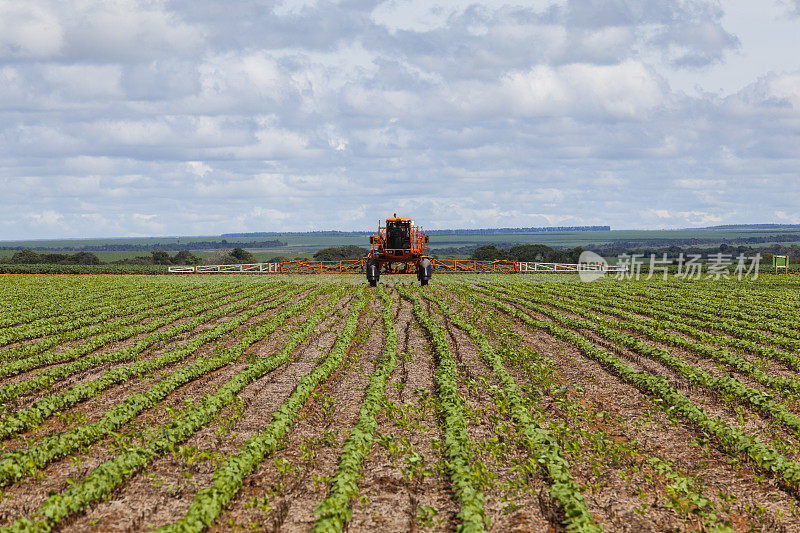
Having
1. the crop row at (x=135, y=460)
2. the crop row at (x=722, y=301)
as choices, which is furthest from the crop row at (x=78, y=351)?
the crop row at (x=722, y=301)

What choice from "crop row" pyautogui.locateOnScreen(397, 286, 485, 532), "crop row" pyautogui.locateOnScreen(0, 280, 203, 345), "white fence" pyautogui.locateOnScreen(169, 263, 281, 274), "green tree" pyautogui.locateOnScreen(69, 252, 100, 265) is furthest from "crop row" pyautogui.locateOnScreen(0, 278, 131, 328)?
"green tree" pyautogui.locateOnScreen(69, 252, 100, 265)

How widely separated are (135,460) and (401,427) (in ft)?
13.8

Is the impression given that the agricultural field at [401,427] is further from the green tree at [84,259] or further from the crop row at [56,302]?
the green tree at [84,259]

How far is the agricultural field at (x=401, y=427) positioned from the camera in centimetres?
786

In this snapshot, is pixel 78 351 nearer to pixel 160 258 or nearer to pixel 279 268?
pixel 279 268

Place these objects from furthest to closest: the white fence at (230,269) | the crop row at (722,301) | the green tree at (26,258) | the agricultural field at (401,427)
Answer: the green tree at (26,258), the white fence at (230,269), the crop row at (722,301), the agricultural field at (401,427)

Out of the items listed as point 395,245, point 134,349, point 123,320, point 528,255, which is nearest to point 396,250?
point 395,245

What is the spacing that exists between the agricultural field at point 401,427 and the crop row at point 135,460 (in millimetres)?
34

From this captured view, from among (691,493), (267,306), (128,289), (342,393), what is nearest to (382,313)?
(267,306)

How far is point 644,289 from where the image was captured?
37.4m

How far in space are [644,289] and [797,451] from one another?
28811mm

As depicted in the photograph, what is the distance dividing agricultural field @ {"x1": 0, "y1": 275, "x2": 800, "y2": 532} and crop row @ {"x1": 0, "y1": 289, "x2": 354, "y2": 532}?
A: 0.03m

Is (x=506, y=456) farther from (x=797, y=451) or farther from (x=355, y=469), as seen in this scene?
(x=797, y=451)

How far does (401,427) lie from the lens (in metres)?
10.9
